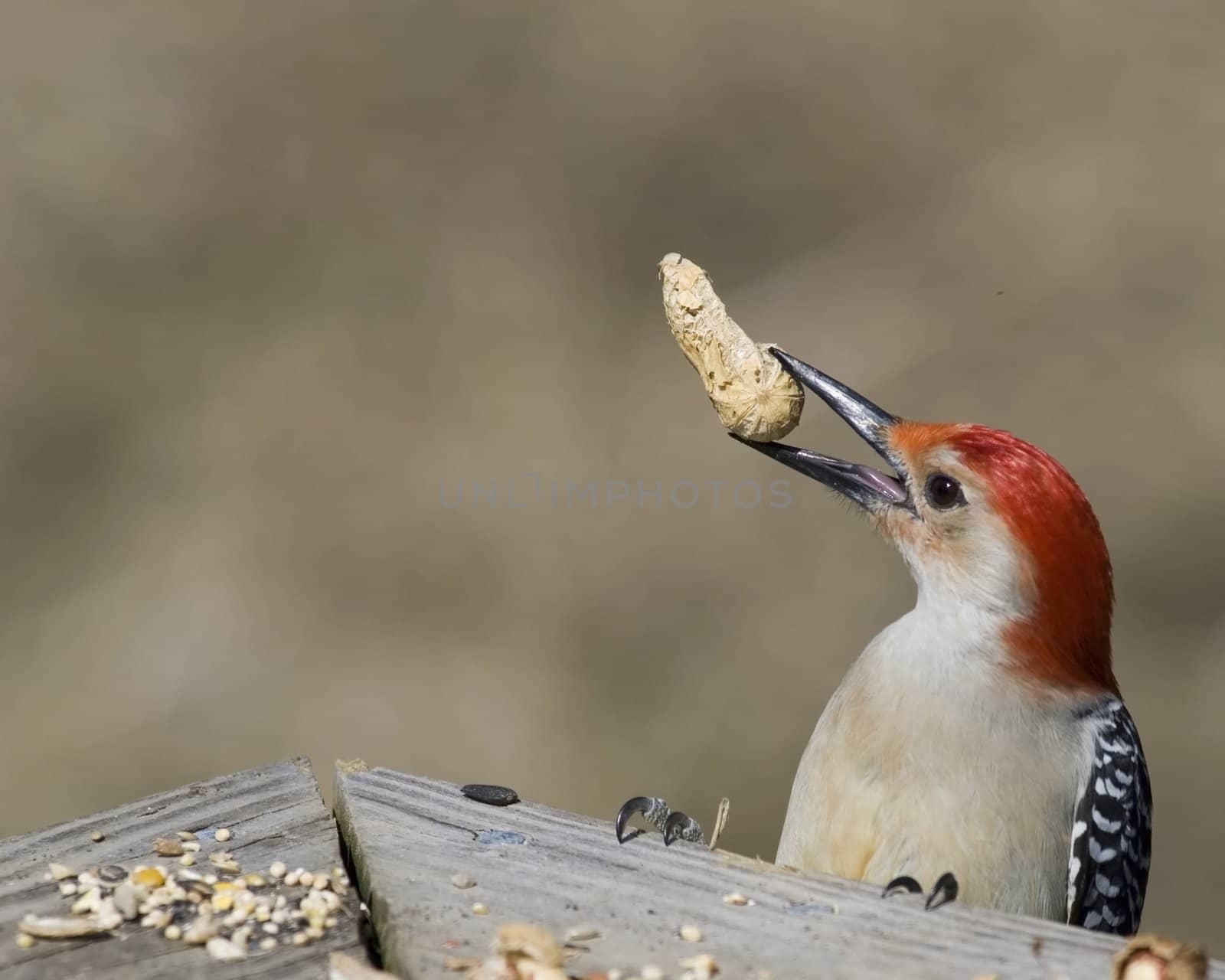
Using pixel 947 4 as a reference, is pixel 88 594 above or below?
below

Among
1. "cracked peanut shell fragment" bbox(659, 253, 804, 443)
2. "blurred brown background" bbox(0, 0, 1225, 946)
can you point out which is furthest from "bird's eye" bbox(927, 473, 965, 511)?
"blurred brown background" bbox(0, 0, 1225, 946)

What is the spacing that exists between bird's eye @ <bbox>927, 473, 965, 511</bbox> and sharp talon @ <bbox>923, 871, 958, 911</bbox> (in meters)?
1.17

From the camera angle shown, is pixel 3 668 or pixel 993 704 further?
pixel 3 668

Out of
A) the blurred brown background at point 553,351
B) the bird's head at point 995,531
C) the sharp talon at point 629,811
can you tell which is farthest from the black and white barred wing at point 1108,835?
the blurred brown background at point 553,351

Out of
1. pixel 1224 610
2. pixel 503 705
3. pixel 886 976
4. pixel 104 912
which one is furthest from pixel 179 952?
pixel 1224 610

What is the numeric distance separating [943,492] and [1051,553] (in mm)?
359

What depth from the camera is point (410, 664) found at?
306 inches

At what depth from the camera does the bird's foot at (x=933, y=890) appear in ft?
8.79

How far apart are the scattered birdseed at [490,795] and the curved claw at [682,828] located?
0.41m

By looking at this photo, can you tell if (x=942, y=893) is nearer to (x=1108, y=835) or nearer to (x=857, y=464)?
(x=1108, y=835)

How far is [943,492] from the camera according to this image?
153 inches

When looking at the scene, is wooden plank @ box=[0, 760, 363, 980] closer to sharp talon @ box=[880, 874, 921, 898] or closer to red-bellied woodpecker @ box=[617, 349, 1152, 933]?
red-bellied woodpecker @ box=[617, 349, 1152, 933]

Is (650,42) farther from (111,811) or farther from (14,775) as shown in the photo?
(111,811)

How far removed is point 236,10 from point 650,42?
2.32 metres
